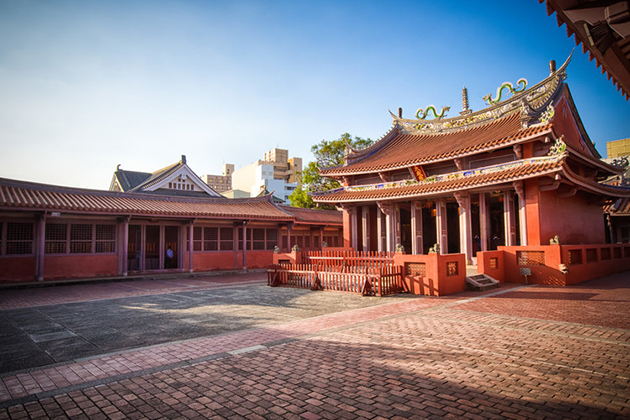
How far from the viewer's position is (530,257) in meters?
13.5

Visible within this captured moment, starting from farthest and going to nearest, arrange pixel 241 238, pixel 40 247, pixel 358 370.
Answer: pixel 241 238, pixel 40 247, pixel 358 370

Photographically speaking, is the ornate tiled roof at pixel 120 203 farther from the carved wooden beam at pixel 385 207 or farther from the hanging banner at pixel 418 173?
the hanging banner at pixel 418 173

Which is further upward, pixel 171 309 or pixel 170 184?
pixel 170 184

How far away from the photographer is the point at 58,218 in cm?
1596

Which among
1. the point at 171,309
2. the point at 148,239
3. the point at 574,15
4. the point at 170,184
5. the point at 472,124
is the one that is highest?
the point at 472,124

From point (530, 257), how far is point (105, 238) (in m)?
→ 17.9

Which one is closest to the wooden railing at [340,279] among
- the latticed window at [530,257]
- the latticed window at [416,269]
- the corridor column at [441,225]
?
the latticed window at [416,269]

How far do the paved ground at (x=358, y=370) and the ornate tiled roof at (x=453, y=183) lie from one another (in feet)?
20.0

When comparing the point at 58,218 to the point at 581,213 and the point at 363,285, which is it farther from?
A: the point at 581,213

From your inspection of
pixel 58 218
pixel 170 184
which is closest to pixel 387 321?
pixel 58 218

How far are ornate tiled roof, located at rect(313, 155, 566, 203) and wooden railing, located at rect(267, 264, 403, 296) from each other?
593cm

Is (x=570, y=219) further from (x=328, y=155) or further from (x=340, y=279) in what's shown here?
(x=328, y=155)

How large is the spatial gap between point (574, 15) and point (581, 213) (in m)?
17.6

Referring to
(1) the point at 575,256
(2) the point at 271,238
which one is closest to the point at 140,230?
(2) the point at 271,238
